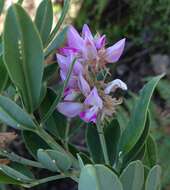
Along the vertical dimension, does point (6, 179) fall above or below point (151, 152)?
above

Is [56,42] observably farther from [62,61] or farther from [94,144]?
[94,144]

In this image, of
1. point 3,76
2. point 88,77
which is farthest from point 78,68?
point 3,76

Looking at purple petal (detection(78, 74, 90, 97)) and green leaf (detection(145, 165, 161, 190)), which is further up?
purple petal (detection(78, 74, 90, 97))

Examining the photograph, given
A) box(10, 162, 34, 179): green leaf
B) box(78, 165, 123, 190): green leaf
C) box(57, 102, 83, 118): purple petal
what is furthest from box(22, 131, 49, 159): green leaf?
box(78, 165, 123, 190): green leaf

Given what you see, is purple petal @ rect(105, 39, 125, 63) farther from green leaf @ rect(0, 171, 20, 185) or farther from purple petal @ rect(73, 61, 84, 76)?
green leaf @ rect(0, 171, 20, 185)

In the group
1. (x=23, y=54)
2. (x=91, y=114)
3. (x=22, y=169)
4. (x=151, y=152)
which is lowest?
(x=151, y=152)

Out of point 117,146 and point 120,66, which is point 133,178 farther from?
point 120,66

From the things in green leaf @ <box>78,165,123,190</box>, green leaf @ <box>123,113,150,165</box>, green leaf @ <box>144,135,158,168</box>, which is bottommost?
green leaf @ <box>144,135,158,168</box>
